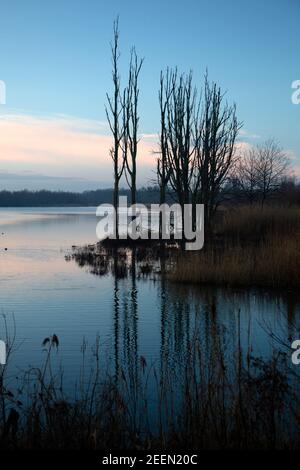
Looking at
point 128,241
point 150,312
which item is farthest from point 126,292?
point 128,241

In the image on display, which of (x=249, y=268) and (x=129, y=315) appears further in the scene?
(x=249, y=268)

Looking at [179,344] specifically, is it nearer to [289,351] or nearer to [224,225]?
[289,351]

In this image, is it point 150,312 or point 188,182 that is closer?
point 150,312

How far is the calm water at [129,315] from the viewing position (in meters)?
7.36

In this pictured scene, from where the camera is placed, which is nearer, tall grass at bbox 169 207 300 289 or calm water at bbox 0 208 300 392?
calm water at bbox 0 208 300 392

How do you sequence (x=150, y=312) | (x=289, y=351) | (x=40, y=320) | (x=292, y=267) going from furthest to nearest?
(x=292, y=267)
(x=150, y=312)
(x=40, y=320)
(x=289, y=351)

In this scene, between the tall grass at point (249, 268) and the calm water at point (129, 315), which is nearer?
the calm water at point (129, 315)

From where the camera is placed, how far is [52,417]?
4258mm

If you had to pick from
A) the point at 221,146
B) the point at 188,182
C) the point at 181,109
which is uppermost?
the point at 181,109

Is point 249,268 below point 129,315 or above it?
above

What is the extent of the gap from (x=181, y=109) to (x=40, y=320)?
553 inches

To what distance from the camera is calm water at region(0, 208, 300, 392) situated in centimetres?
736

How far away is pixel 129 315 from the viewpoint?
32.3 ft

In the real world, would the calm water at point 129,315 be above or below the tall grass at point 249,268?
below
